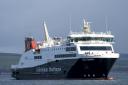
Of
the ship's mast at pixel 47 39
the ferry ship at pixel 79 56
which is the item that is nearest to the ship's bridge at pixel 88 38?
the ferry ship at pixel 79 56

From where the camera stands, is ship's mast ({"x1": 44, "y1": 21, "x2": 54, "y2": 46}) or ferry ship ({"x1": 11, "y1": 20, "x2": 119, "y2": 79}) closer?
ferry ship ({"x1": 11, "y1": 20, "x2": 119, "y2": 79})

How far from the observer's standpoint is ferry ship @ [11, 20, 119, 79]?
157 m

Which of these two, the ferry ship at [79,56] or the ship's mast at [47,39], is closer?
the ferry ship at [79,56]

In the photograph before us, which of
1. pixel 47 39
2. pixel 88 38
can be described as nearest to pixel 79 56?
pixel 88 38

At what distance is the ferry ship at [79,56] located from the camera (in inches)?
6171

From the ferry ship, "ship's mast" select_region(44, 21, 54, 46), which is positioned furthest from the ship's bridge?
"ship's mast" select_region(44, 21, 54, 46)

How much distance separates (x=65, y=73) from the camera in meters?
159

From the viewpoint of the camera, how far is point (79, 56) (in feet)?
511

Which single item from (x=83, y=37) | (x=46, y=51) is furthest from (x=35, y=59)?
(x=83, y=37)

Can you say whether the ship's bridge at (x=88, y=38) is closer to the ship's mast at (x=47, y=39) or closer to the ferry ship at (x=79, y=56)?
the ferry ship at (x=79, y=56)

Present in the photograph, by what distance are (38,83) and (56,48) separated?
10.8 m

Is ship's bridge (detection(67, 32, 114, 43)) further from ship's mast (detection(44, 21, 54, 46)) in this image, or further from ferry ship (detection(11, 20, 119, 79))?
ship's mast (detection(44, 21, 54, 46))

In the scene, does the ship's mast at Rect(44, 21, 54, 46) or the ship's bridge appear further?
the ship's mast at Rect(44, 21, 54, 46)

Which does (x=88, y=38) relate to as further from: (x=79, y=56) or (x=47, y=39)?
(x=47, y=39)
